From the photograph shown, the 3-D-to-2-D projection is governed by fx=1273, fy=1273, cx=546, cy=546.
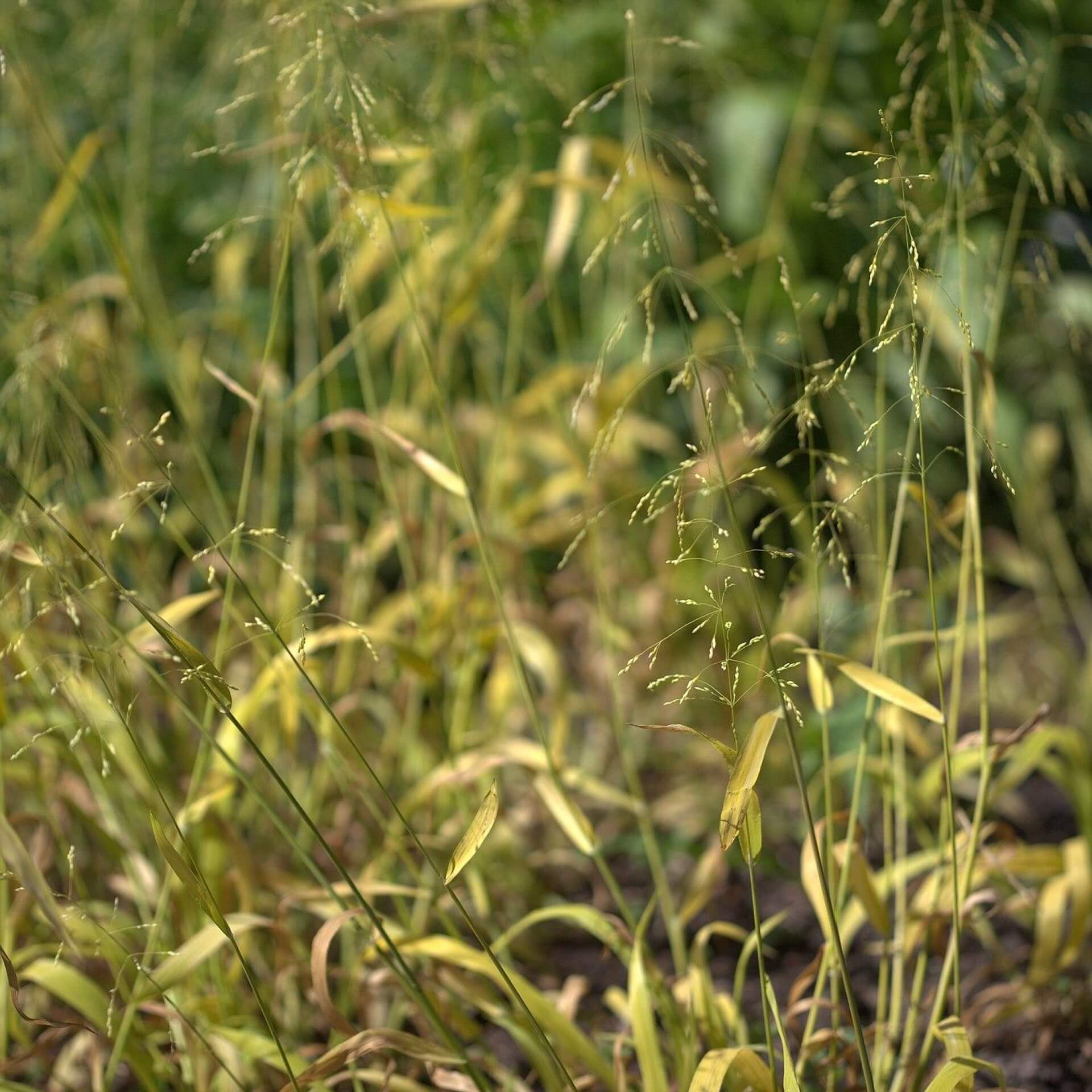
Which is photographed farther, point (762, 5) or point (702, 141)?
point (702, 141)

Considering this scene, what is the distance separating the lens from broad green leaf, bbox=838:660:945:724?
30.1 inches

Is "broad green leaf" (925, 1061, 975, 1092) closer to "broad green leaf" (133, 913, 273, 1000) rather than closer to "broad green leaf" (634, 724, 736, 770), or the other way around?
"broad green leaf" (634, 724, 736, 770)

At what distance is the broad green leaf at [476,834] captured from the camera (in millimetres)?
681

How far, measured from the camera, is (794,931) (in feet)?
4.39

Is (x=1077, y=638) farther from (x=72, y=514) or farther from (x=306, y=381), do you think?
(x=72, y=514)

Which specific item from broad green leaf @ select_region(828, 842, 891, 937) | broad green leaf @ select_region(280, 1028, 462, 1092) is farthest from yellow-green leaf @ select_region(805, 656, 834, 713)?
broad green leaf @ select_region(280, 1028, 462, 1092)

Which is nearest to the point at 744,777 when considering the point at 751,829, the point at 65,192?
the point at 751,829

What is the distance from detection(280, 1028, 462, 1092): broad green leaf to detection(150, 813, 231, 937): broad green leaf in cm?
12

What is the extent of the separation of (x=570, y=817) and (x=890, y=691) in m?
0.29

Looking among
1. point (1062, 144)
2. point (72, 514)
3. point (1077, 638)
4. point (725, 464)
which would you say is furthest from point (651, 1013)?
point (1062, 144)

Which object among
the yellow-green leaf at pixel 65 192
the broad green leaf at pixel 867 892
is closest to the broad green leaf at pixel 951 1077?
the broad green leaf at pixel 867 892

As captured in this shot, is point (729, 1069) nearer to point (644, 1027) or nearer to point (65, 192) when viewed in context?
point (644, 1027)

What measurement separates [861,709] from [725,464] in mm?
398

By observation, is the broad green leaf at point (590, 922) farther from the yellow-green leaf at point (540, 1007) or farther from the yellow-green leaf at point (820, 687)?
the yellow-green leaf at point (820, 687)
